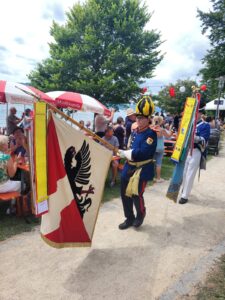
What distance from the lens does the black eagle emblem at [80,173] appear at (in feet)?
9.83

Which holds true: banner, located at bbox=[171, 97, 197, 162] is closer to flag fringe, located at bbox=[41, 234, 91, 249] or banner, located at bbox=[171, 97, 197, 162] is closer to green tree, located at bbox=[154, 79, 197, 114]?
flag fringe, located at bbox=[41, 234, 91, 249]

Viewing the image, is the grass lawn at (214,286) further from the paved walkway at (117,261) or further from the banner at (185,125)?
the banner at (185,125)

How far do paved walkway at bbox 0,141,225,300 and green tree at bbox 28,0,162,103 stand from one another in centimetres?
1682

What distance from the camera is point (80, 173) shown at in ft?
10.2

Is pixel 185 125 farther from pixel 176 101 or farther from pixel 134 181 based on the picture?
pixel 176 101

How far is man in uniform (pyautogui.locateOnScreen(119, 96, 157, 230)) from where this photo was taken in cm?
388

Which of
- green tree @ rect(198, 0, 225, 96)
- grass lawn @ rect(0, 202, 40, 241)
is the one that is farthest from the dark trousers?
green tree @ rect(198, 0, 225, 96)

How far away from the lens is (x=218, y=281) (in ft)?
10.0

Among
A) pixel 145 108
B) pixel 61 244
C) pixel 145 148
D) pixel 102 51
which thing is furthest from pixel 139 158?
pixel 102 51

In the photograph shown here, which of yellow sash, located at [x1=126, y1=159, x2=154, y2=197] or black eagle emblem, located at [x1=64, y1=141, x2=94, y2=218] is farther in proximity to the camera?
yellow sash, located at [x1=126, y1=159, x2=154, y2=197]

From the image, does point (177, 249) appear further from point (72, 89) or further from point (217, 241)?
point (72, 89)

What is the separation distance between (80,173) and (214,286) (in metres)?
1.98

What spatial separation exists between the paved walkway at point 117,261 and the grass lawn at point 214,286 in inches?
5.7

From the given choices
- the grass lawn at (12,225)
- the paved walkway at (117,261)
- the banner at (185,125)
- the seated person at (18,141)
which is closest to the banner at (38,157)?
the paved walkway at (117,261)
